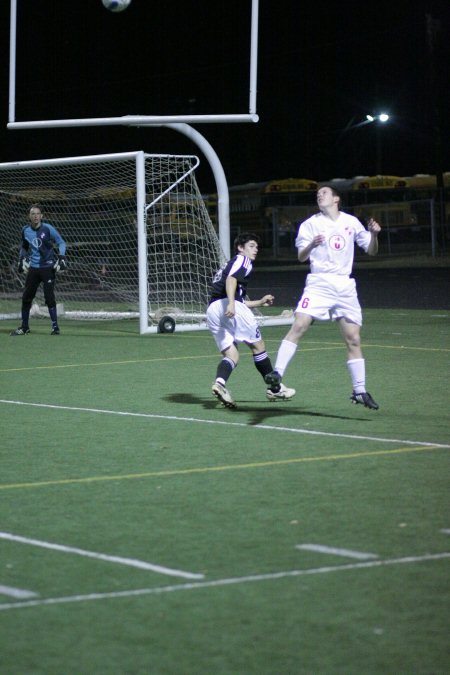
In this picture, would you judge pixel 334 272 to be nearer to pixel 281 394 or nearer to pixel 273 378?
pixel 273 378

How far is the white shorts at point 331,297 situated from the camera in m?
11.3

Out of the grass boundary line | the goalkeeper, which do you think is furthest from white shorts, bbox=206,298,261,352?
the goalkeeper

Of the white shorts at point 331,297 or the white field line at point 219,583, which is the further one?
the white shorts at point 331,297

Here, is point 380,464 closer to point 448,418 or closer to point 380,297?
point 448,418

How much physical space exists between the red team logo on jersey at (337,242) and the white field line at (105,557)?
16.9 ft

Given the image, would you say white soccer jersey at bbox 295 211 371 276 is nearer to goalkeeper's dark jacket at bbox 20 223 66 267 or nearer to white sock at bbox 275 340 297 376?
white sock at bbox 275 340 297 376

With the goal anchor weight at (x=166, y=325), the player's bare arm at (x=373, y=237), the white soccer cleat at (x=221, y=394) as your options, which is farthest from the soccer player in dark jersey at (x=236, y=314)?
the goal anchor weight at (x=166, y=325)

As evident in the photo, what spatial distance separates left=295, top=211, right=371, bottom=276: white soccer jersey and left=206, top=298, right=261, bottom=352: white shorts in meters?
0.87

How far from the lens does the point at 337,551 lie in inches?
253

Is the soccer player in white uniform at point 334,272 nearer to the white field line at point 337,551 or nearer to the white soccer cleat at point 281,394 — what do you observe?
the white soccer cleat at point 281,394

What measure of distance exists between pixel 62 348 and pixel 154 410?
283 inches

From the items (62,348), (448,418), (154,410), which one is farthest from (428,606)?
(62,348)

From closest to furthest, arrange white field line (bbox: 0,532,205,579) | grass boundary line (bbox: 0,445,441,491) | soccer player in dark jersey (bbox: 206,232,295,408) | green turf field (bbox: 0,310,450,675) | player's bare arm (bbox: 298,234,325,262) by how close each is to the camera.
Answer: green turf field (bbox: 0,310,450,675) < white field line (bbox: 0,532,205,579) < grass boundary line (bbox: 0,445,441,491) < player's bare arm (bbox: 298,234,325,262) < soccer player in dark jersey (bbox: 206,232,295,408)

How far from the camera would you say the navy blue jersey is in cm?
1176
